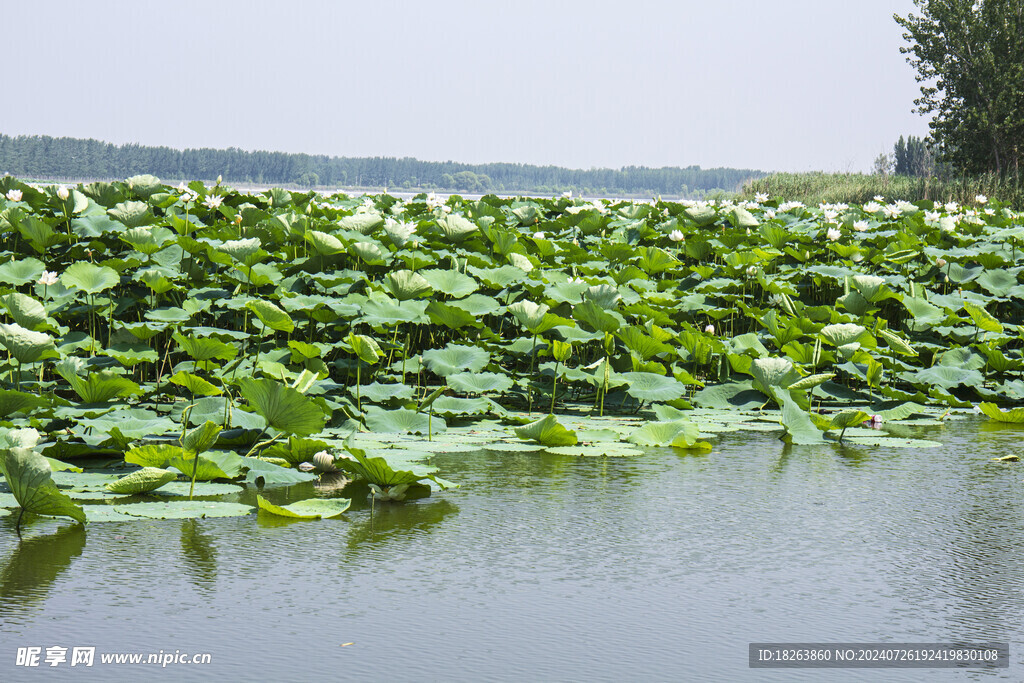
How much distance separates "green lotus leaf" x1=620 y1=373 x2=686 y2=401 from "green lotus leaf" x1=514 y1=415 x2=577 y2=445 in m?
0.68

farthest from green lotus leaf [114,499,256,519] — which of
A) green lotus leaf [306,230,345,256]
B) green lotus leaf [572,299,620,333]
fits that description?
green lotus leaf [306,230,345,256]

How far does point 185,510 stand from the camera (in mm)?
2490

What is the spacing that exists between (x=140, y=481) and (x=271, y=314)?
152 cm

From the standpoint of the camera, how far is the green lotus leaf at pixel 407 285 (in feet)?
14.9

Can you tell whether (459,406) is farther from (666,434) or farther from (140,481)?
(140,481)

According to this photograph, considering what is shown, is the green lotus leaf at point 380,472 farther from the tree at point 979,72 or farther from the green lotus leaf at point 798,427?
the tree at point 979,72

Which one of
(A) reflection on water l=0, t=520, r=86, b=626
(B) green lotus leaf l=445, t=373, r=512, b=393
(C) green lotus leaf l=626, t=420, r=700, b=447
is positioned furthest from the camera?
(B) green lotus leaf l=445, t=373, r=512, b=393

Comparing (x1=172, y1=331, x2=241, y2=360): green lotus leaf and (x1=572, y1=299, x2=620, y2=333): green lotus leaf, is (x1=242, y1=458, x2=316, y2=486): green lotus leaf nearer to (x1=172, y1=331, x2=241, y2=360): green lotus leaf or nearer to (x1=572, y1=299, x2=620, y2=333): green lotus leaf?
(x1=172, y1=331, x2=241, y2=360): green lotus leaf

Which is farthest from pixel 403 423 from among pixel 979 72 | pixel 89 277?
pixel 979 72

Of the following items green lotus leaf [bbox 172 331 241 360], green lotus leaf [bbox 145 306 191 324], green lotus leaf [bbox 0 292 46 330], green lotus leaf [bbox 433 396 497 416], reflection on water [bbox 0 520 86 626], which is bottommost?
reflection on water [bbox 0 520 86 626]

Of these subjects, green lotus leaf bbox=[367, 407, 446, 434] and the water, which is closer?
the water

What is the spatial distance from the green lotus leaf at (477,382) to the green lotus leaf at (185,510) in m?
1.46

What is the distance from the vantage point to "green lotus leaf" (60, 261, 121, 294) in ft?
14.5

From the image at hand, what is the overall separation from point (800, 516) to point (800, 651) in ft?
3.16
